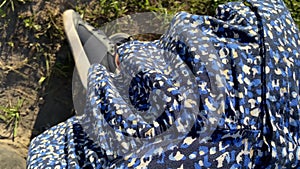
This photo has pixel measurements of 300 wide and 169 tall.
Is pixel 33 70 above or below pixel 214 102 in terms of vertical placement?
below

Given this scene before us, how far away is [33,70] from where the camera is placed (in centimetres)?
151

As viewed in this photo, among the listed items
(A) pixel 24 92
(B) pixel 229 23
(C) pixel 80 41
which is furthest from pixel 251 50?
(A) pixel 24 92

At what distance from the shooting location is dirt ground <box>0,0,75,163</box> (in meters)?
1.49

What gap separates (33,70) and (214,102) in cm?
84

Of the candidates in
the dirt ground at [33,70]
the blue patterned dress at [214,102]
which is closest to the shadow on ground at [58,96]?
the dirt ground at [33,70]

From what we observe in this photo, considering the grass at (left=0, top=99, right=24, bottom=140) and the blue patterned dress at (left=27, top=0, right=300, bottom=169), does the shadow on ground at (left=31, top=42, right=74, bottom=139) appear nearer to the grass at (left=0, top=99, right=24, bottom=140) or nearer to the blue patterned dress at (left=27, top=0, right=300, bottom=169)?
the grass at (left=0, top=99, right=24, bottom=140)

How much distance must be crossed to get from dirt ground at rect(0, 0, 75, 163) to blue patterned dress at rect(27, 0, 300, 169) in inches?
24.0

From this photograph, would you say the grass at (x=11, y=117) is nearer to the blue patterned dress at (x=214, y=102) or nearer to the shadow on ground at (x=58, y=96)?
the shadow on ground at (x=58, y=96)

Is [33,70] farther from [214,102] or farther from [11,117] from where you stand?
[214,102]

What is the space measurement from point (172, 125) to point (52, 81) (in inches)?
30.1

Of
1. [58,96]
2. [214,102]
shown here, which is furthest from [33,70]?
[214,102]

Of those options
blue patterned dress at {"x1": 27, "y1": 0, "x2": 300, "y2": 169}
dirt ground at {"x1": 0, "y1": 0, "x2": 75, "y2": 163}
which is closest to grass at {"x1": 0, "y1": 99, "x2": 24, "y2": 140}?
dirt ground at {"x1": 0, "y1": 0, "x2": 75, "y2": 163}

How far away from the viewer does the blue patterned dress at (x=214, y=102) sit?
2.64 ft

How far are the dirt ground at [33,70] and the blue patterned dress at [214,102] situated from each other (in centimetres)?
61
